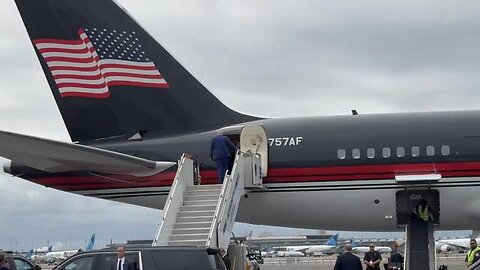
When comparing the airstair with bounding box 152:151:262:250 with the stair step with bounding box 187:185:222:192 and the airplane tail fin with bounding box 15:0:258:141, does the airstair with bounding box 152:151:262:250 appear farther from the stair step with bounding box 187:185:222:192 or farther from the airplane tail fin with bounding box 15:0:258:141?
the airplane tail fin with bounding box 15:0:258:141

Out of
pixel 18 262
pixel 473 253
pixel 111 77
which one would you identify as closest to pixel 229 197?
pixel 18 262

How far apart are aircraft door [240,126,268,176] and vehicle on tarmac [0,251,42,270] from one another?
6058 millimetres

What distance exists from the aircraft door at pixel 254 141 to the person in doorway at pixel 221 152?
3.57ft

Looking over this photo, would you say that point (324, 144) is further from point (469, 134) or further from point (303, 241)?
point (303, 241)

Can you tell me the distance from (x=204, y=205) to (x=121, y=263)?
243 inches

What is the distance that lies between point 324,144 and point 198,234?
454 cm

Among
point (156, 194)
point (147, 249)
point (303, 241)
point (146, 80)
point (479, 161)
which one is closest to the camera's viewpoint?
point (147, 249)

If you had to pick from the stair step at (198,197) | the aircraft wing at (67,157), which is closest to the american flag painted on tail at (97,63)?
the aircraft wing at (67,157)

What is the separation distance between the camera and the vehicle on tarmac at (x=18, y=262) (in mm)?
16688

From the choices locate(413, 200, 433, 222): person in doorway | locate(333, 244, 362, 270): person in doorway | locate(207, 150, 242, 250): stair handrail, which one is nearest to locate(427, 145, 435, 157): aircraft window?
locate(413, 200, 433, 222): person in doorway

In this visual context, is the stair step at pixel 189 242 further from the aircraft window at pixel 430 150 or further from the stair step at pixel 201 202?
the aircraft window at pixel 430 150

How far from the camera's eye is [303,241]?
19675 cm

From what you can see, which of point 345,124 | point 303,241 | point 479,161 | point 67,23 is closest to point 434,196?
point 479,161

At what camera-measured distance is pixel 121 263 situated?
11.8 meters
